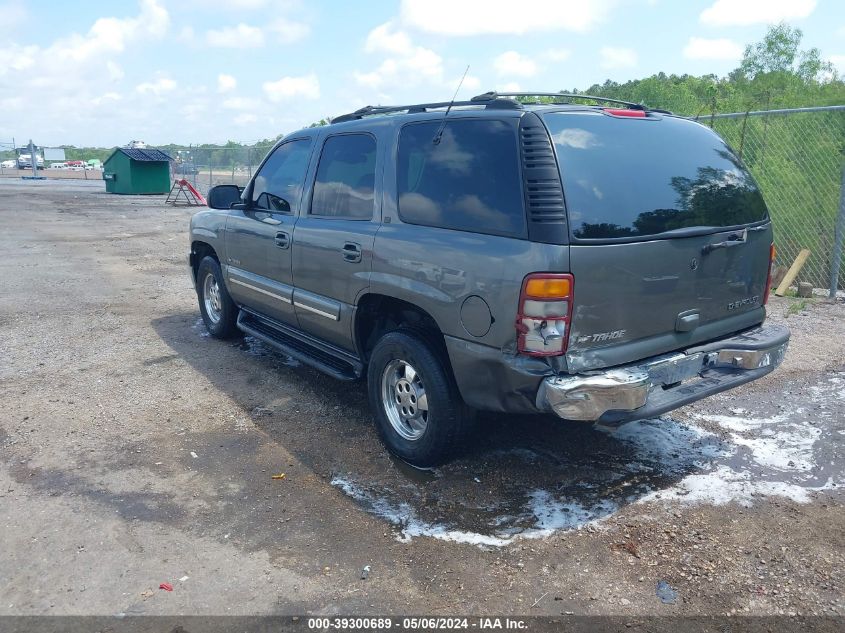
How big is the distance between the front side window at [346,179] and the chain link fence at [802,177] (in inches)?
229

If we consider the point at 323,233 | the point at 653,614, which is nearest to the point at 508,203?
the point at 323,233

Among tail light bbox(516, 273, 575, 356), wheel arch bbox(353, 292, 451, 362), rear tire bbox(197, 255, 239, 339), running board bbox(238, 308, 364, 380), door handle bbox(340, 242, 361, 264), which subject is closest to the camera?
tail light bbox(516, 273, 575, 356)

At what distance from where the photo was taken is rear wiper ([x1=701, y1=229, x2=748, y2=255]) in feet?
11.7

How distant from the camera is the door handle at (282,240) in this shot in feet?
16.3

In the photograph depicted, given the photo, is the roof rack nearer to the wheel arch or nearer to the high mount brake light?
the high mount brake light

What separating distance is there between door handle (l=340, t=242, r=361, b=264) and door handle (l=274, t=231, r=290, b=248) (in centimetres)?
78

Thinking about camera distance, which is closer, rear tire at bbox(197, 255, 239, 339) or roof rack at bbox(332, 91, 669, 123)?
roof rack at bbox(332, 91, 669, 123)

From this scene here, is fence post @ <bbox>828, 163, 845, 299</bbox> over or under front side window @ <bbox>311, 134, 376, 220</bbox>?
under

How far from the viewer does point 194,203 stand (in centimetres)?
2464

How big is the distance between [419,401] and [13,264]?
9697 mm

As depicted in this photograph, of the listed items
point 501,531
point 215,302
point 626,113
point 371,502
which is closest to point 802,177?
point 626,113

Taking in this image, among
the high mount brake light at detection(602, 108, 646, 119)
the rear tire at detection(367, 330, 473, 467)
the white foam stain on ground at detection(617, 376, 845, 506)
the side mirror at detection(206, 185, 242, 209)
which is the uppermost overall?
the high mount brake light at detection(602, 108, 646, 119)

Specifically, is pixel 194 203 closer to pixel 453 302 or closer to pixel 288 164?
pixel 288 164

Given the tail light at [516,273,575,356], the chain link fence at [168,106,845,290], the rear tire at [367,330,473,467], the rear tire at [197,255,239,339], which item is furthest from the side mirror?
the chain link fence at [168,106,845,290]
